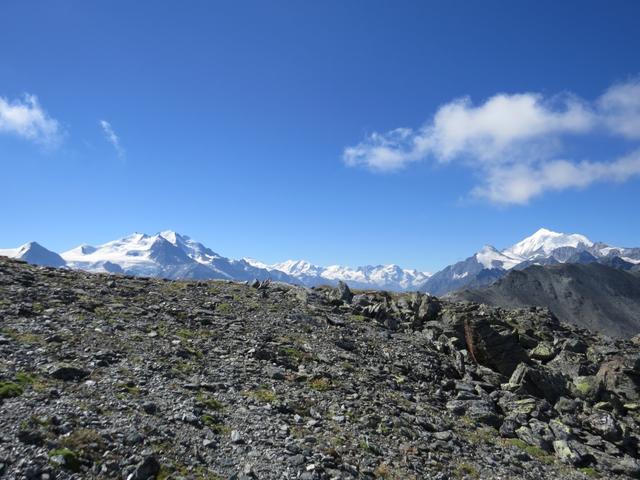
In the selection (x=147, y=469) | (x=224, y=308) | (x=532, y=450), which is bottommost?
(x=532, y=450)

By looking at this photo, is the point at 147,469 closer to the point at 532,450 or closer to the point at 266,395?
the point at 266,395

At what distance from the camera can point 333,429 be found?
18219 millimetres

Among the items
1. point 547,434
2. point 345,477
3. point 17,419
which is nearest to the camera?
point 17,419

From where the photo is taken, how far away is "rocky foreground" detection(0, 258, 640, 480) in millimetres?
14570

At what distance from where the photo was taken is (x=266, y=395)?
2028cm

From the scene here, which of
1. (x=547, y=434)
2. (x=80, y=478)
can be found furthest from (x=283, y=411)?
(x=547, y=434)

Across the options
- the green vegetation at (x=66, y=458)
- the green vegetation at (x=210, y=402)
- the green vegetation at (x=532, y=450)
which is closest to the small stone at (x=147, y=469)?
the green vegetation at (x=66, y=458)

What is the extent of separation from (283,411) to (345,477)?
4.87m

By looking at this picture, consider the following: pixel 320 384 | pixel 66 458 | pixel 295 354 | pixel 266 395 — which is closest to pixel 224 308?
pixel 295 354

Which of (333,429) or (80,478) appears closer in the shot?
(80,478)

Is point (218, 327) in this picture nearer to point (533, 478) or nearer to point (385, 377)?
point (385, 377)

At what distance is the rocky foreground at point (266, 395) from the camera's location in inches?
574

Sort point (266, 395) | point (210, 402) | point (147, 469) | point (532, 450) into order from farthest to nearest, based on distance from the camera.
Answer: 1. point (532, 450)
2. point (266, 395)
3. point (210, 402)
4. point (147, 469)

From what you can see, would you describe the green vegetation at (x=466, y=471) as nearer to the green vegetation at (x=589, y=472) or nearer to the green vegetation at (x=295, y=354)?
the green vegetation at (x=589, y=472)
